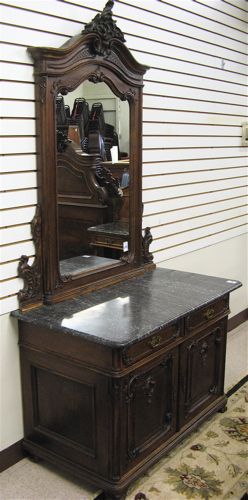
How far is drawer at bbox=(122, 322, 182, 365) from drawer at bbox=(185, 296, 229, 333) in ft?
0.35

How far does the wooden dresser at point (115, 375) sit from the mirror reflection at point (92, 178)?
0.26 m

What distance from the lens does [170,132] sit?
3.70 meters

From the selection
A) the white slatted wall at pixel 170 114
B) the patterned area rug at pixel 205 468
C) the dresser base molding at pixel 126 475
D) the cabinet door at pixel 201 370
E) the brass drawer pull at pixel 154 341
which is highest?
the white slatted wall at pixel 170 114

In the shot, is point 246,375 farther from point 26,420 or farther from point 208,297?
point 26,420

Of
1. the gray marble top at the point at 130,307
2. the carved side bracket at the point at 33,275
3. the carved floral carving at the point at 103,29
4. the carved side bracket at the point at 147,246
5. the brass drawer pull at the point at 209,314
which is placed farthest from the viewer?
the carved side bracket at the point at 147,246

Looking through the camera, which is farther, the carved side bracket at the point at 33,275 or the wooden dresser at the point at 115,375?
the carved side bracket at the point at 33,275

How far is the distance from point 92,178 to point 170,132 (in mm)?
976

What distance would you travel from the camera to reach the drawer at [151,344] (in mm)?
2373

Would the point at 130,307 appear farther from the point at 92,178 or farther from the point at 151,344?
the point at 92,178

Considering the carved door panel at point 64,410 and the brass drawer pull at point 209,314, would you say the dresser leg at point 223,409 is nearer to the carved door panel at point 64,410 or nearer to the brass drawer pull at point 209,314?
the brass drawer pull at point 209,314

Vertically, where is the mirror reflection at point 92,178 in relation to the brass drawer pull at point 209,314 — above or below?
above

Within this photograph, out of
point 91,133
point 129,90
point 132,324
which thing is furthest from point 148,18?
point 132,324

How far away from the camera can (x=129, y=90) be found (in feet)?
10.3

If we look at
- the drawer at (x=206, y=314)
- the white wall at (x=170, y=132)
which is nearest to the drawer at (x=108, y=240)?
the white wall at (x=170, y=132)
